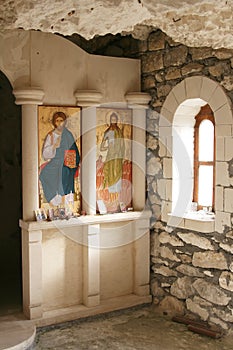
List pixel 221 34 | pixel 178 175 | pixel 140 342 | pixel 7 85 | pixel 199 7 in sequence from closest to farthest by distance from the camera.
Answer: pixel 199 7 < pixel 221 34 < pixel 140 342 < pixel 178 175 < pixel 7 85

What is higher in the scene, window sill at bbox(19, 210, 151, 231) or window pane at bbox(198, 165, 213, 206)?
window pane at bbox(198, 165, 213, 206)

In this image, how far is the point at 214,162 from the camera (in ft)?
17.8

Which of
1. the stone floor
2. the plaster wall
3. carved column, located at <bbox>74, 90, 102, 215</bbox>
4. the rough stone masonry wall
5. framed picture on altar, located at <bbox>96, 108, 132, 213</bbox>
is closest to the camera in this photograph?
the stone floor

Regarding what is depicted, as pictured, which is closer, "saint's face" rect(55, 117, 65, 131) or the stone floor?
the stone floor

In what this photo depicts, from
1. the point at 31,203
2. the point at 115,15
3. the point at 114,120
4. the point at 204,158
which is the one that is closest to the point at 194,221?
the point at 204,158

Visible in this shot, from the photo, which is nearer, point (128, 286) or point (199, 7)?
point (199, 7)

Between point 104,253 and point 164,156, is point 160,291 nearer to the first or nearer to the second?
point 104,253

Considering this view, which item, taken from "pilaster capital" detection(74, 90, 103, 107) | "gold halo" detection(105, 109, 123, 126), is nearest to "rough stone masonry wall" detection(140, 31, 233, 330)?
"gold halo" detection(105, 109, 123, 126)

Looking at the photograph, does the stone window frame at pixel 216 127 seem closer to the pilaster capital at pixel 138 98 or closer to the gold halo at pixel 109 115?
the pilaster capital at pixel 138 98

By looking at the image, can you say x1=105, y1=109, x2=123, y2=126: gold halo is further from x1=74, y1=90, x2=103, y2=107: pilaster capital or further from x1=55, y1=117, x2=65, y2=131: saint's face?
x1=55, y1=117, x2=65, y2=131: saint's face

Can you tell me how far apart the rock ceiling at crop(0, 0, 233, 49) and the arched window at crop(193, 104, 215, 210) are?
201 centimetres

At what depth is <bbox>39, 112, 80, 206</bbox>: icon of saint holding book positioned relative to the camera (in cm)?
541

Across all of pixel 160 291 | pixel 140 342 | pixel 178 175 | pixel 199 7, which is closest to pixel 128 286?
pixel 160 291

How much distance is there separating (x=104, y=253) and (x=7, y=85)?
3.13 metres
